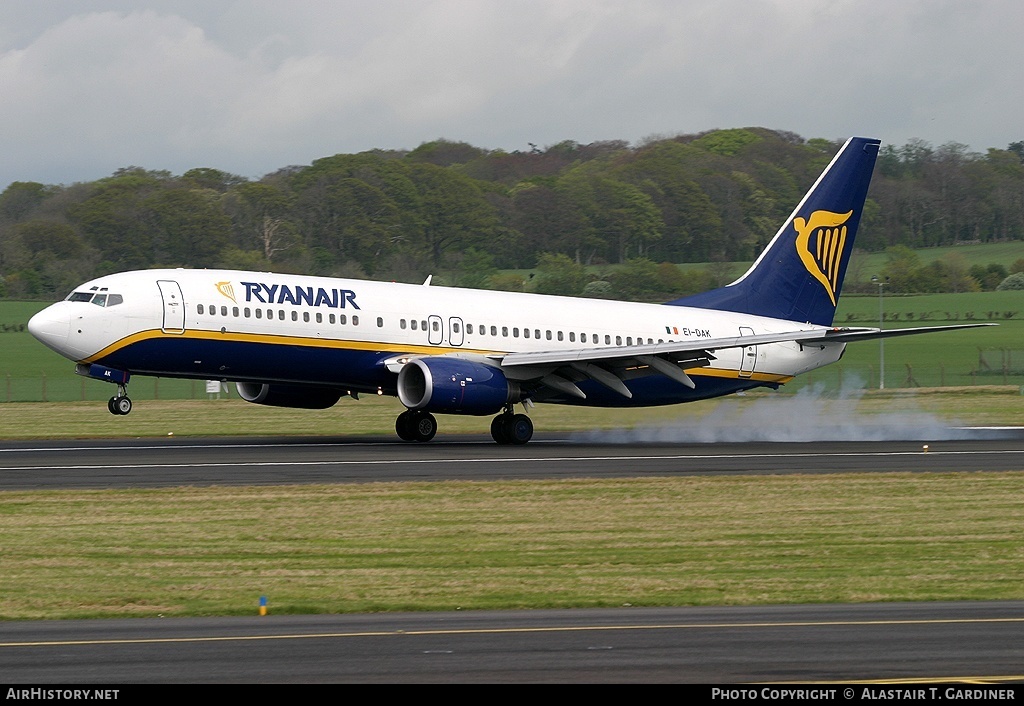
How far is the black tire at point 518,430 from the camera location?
1491 inches

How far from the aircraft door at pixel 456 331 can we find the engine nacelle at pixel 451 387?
1676mm

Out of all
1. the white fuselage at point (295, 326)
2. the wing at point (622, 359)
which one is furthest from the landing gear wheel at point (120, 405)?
the wing at point (622, 359)

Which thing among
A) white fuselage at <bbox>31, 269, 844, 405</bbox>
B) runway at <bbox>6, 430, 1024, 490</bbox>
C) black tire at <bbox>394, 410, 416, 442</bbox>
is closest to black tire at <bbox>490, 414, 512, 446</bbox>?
runway at <bbox>6, 430, 1024, 490</bbox>

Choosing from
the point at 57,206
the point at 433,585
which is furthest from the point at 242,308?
the point at 57,206

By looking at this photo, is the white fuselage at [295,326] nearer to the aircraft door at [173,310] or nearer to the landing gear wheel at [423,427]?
the aircraft door at [173,310]

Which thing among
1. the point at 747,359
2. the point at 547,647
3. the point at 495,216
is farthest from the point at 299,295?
the point at 495,216

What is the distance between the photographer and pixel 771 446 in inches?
1535

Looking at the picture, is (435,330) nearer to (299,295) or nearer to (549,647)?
(299,295)

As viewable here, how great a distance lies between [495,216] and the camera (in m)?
99.5

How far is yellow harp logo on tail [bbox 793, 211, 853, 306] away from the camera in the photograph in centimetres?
4431

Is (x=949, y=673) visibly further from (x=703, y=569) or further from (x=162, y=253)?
(x=162, y=253)
